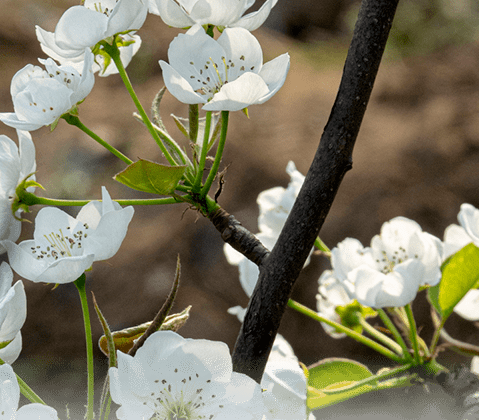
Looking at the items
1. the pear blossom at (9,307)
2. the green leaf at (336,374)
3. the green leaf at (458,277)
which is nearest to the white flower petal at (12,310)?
the pear blossom at (9,307)

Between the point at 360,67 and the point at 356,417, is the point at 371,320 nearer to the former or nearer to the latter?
the point at 356,417

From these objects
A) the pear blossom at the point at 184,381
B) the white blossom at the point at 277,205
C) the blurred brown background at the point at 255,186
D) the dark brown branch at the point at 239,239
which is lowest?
the blurred brown background at the point at 255,186

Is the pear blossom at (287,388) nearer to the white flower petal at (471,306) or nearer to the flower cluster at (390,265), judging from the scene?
the flower cluster at (390,265)

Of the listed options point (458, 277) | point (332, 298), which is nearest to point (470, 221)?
point (458, 277)

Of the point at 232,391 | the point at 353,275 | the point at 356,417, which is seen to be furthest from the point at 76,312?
the point at 232,391

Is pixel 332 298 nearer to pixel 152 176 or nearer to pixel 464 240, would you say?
pixel 464 240

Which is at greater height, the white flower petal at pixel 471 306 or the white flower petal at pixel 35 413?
the white flower petal at pixel 35 413

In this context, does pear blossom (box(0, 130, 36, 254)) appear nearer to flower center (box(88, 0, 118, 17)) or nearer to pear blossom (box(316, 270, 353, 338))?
flower center (box(88, 0, 118, 17))
